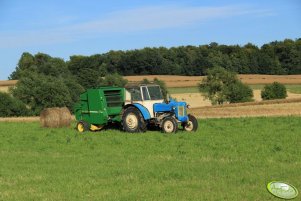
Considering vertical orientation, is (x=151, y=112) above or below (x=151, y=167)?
above

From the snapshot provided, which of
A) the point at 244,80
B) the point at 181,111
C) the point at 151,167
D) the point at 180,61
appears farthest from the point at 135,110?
the point at 180,61

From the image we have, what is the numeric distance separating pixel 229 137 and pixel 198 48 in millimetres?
86627

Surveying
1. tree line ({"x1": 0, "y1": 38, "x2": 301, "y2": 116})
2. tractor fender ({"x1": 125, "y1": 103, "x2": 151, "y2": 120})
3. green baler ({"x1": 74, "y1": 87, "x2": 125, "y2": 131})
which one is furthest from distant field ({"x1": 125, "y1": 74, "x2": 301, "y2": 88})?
tractor fender ({"x1": 125, "y1": 103, "x2": 151, "y2": 120})

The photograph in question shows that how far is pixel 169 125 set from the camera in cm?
1783

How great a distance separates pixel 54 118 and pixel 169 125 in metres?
6.17

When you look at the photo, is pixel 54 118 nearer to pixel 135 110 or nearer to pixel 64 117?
pixel 64 117

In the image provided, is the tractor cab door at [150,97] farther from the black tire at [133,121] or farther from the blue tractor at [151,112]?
the black tire at [133,121]

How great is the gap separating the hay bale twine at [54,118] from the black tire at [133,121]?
4092 millimetres

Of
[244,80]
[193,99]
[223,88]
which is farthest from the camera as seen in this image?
[244,80]

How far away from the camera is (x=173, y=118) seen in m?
17.9

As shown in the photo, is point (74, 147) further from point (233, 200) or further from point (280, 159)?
point (233, 200)

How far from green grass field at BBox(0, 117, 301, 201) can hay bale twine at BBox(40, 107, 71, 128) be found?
5092 mm

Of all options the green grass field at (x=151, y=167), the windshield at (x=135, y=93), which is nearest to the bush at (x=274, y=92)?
the windshield at (x=135, y=93)

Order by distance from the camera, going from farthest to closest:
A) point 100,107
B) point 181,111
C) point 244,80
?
1. point 244,80
2. point 100,107
3. point 181,111
